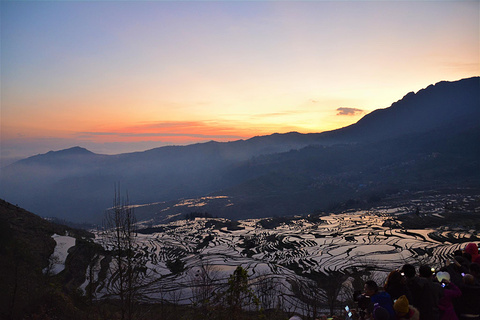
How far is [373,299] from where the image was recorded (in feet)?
23.6

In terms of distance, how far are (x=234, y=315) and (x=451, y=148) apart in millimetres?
196735

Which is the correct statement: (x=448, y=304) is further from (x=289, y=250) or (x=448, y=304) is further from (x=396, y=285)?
(x=289, y=250)

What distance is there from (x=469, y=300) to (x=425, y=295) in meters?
1.76

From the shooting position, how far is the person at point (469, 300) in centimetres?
830

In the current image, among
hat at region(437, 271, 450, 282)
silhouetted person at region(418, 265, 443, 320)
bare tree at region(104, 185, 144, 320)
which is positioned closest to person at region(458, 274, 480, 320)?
hat at region(437, 271, 450, 282)

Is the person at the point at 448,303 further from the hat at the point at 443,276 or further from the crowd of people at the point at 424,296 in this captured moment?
the hat at the point at 443,276

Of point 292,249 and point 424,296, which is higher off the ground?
point 424,296

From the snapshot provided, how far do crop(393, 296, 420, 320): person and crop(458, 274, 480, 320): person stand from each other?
104 inches

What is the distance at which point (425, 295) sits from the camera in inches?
301

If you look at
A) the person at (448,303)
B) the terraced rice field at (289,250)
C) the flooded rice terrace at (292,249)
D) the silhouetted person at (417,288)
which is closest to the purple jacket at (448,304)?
the person at (448,303)

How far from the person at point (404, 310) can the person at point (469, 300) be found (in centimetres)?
264

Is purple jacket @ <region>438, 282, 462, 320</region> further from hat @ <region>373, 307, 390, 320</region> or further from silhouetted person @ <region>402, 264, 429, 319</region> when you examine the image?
hat @ <region>373, 307, 390, 320</region>

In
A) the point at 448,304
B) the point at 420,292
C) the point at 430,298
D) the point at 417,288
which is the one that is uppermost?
the point at 417,288

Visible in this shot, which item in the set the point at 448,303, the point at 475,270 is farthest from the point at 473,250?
the point at 448,303
